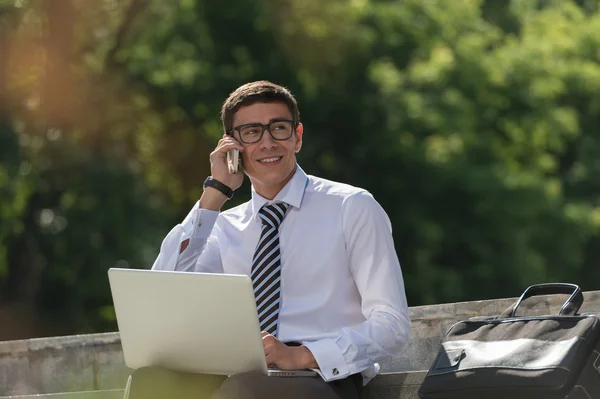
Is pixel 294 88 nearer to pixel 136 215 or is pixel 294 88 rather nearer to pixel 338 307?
pixel 136 215

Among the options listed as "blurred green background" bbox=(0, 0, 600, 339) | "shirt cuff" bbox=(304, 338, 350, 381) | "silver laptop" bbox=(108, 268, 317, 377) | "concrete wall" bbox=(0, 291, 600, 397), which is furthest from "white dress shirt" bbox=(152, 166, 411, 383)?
"blurred green background" bbox=(0, 0, 600, 339)

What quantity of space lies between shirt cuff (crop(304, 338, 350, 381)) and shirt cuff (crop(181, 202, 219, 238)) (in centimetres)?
75

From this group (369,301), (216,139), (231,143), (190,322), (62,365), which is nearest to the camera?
(190,322)

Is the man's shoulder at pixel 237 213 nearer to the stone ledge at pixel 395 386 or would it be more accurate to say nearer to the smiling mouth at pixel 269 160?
the smiling mouth at pixel 269 160

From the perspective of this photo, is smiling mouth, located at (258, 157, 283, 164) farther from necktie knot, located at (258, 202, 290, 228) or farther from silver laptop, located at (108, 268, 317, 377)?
silver laptop, located at (108, 268, 317, 377)

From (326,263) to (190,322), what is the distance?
530mm

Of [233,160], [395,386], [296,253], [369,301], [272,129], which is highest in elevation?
[272,129]

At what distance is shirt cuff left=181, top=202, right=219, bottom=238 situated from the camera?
3924 mm

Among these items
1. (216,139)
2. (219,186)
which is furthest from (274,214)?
(216,139)

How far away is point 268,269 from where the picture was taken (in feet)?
12.3

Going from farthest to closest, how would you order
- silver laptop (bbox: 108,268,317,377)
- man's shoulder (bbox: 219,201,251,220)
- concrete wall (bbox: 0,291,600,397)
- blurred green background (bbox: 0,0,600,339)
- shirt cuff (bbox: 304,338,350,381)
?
blurred green background (bbox: 0,0,600,339)
concrete wall (bbox: 0,291,600,397)
man's shoulder (bbox: 219,201,251,220)
shirt cuff (bbox: 304,338,350,381)
silver laptop (bbox: 108,268,317,377)

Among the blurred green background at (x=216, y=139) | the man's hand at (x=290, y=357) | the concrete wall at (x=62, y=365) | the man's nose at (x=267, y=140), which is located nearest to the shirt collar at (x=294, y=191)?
the man's nose at (x=267, y=140)

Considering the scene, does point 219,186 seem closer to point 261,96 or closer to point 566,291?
point 261,96

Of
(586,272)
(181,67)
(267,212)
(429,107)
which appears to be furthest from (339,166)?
(267,212)
